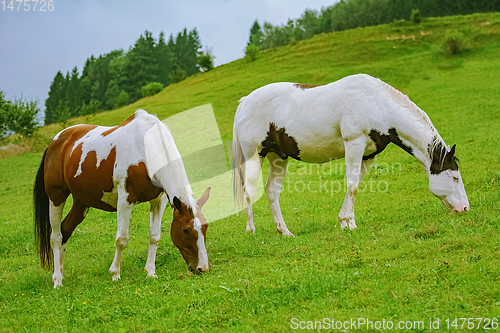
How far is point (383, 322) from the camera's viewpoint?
3900 mm

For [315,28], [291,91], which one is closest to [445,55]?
[291,91]

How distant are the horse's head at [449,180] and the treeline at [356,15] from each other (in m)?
57.1

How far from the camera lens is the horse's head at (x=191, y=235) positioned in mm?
5609

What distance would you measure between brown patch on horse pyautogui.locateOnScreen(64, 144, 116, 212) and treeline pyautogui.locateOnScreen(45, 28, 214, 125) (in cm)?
5598

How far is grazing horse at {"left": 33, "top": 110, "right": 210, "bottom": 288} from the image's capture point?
575cm

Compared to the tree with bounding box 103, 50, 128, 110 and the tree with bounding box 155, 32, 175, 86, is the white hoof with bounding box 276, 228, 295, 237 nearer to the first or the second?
the tree with bounding box 103, 50, 128, 110

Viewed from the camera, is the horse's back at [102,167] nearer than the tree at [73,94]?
Yes

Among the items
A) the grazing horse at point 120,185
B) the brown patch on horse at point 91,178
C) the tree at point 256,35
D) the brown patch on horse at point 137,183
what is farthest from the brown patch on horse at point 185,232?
the tree at point 256,35

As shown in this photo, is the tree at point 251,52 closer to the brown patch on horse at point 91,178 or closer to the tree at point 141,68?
the tree at point 141,68

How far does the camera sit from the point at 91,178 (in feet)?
21.0

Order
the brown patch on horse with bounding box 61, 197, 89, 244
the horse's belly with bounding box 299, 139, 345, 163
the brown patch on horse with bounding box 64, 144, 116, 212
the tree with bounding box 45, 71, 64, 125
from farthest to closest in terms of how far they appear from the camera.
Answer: the tree with bounding box 45, 71, 64, 125 < the horse's belly with bounding box 299, 139, 345, 163 < the brown patch on horse with bounding box 61, 197, 89, 244 < the brown patch on horse with bounding box 64, 144, 116, 212

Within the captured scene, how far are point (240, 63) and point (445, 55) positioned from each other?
2253 centimetres
